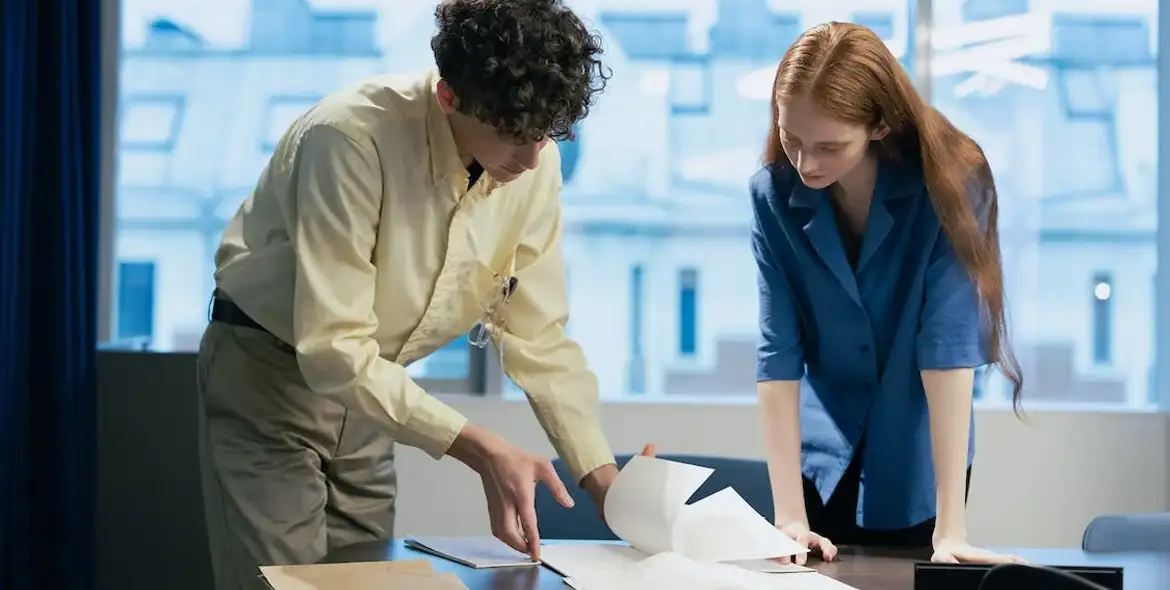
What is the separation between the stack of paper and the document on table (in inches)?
1.6

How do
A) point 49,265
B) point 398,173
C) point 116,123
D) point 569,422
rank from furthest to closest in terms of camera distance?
point 116,123, point 49,265, point 569,422, point 398,173

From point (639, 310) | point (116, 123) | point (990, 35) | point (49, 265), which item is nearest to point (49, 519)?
point (49, 265)

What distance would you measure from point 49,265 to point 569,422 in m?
1.73

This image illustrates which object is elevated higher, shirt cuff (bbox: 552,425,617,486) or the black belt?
the black belt

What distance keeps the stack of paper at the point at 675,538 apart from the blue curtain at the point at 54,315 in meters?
1.75

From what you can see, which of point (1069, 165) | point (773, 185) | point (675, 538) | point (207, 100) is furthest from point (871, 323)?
point (207, 100)

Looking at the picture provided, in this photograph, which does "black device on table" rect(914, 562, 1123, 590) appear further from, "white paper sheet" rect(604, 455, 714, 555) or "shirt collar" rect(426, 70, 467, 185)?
"shirt collar" rect(426, 70, 467, 185)

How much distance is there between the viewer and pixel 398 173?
1548 millimetres

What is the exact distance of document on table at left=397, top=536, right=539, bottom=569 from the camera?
1503 millimetres

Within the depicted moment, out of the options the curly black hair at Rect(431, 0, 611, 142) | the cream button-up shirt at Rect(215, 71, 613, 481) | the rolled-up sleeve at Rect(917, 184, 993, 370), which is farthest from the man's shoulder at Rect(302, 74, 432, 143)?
the rolled-up sleeve at Rect(917, 184, 993, 370)

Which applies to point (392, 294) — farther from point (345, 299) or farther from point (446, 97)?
point (446, 97)

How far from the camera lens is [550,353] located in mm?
1724

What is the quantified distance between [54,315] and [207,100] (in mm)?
820

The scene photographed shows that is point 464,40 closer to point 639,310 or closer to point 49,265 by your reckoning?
point 49,265
